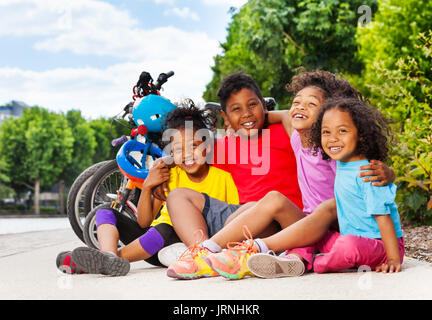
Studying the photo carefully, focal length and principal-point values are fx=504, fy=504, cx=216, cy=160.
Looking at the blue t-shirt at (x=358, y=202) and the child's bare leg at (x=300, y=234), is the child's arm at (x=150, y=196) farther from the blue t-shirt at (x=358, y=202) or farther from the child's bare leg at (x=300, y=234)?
the blue t-shirt at (x=358, y=202)

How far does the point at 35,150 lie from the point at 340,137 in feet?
119

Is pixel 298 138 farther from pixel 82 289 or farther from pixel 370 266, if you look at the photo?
pixel 82 289

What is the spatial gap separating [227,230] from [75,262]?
2.87 ft

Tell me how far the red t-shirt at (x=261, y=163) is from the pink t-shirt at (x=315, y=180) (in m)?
0.26

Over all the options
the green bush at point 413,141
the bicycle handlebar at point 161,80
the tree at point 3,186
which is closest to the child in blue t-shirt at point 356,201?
the green bush at point 413,141

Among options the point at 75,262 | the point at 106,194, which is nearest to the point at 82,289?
the point at 75,262

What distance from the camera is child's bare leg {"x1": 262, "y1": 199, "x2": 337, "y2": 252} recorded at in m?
2.64

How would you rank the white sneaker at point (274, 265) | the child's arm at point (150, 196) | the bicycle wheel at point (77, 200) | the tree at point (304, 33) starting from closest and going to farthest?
the white sneaker at point (274, 265) → the child's arm at point (150, 196) → the bicycle wheel at point (77, 200) → the tree at point (304, 33)

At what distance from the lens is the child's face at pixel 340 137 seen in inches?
108

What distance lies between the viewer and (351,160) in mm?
2783

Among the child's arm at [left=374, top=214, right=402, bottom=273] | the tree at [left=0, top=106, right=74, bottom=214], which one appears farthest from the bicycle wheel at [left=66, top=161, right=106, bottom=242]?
the tree at [left=0, top=106, right=74, bottom=214]

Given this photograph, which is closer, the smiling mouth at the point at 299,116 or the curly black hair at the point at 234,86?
the smiling mouth at the point at 299,116

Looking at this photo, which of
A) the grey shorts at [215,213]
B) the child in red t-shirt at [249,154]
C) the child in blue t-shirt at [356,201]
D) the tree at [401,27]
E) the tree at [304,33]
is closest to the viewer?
the child in blue t-shirt at [356,201]
